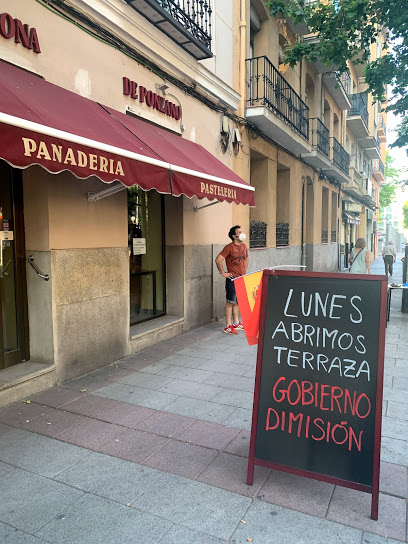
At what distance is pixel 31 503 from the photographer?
8.39 ft

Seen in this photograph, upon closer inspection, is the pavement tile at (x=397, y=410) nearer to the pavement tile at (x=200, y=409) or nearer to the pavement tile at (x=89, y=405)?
the pavement tile at (x=200, y=409)

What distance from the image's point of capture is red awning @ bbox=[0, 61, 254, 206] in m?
3.15

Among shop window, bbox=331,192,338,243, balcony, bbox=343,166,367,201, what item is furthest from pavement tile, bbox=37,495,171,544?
balcony, bbox=343,166,367,201

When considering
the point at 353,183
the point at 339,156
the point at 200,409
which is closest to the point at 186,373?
the point at 200,409

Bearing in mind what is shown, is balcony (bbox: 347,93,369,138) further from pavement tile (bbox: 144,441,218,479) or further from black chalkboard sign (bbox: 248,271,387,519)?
pavement tile (bbox: 144,441,218,479)

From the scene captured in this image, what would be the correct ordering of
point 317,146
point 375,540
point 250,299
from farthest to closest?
point 317,146 < point 250,299 < point 375,540

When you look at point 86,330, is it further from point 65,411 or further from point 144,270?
point 144,270

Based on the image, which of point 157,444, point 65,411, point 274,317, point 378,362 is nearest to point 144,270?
point 65,411

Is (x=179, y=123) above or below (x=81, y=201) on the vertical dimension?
above

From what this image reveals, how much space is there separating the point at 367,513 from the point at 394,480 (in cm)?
49

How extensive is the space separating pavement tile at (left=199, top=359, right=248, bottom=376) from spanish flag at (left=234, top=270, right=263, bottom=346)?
240 cm

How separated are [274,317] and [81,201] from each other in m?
3.16

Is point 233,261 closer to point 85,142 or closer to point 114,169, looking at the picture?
point 114,169

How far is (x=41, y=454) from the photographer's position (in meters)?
3.14
